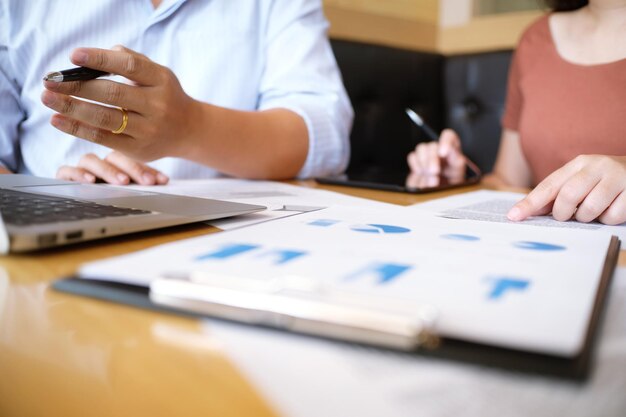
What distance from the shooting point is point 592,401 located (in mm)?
146

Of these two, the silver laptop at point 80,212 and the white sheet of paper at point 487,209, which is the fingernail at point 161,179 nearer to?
the silver laptop at point 80,212

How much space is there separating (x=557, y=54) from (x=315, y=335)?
93 cm

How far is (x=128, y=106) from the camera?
45cm

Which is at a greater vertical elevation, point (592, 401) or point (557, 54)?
point (557, 54)

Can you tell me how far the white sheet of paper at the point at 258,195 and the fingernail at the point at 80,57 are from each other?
15 cm

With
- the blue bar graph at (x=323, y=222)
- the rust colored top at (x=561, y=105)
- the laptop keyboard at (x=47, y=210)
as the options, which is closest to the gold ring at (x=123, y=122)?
the laptop keyboard at (x=47, y=210)

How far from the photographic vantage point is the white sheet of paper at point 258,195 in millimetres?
391

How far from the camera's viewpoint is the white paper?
146 millimetres

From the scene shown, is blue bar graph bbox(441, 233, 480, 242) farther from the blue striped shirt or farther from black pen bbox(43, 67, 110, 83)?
the blue striped shirt

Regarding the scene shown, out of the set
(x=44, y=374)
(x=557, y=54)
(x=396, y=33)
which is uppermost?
(x=396, y=33)

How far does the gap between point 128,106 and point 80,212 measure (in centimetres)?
16

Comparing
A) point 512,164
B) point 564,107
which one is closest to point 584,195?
point 564,107

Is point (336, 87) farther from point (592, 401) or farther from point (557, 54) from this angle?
point (592, 401)

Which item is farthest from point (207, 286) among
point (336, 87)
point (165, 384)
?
point (336, 87)
